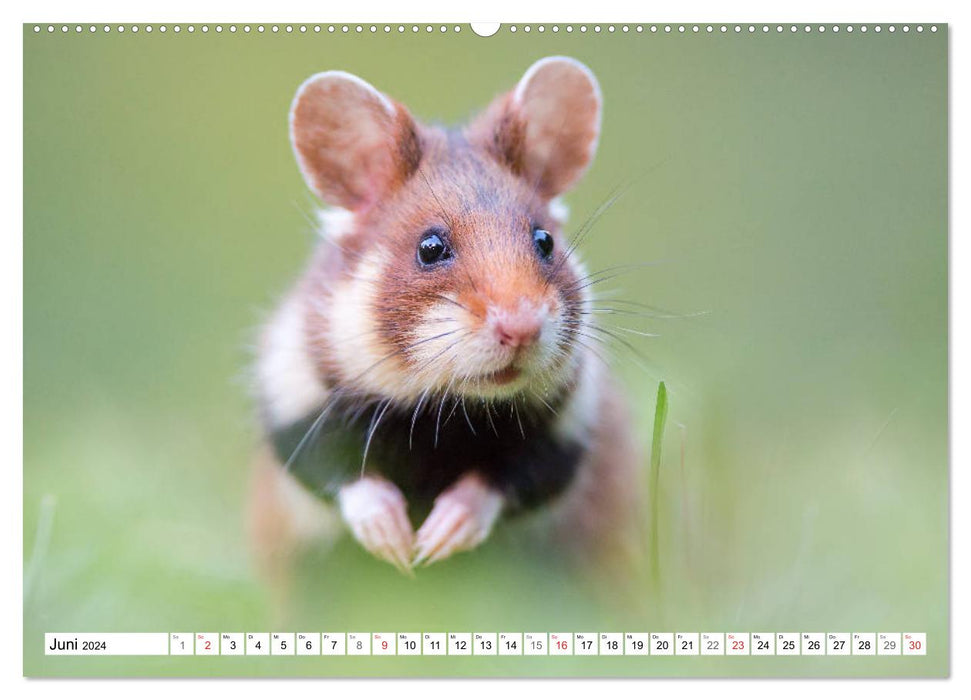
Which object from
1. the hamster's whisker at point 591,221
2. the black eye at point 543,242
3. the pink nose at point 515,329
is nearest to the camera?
the pink nose at point 515,329

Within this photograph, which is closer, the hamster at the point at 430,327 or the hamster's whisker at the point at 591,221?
the hamster at the point at 430,327

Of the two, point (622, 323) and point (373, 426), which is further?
point (622, 323)

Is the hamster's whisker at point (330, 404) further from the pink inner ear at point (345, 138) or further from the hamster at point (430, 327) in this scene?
the pink inner ear at point (345, 138)

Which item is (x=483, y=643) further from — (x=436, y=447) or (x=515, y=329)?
(x=515, y=329)

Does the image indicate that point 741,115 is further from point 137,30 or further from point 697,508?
point 137,30

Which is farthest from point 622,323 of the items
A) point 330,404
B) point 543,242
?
point 330,404

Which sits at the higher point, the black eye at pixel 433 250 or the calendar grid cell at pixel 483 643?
the black eye at pixel 433 250

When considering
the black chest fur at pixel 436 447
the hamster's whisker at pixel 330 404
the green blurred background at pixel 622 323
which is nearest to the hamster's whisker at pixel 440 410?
the black chest fur at pixel 436 447

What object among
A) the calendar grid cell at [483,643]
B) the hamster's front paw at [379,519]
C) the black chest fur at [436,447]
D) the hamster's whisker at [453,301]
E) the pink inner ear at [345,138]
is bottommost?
the calendar grid cell at [483,643]
